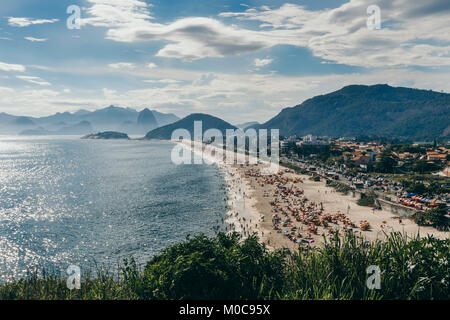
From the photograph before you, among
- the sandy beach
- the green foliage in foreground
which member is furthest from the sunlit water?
the green foliage in foreground

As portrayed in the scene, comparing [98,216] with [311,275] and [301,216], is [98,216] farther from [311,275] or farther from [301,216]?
[311,275]

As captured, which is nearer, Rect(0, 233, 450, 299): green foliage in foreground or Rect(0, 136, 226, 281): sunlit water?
Rect(0, 233, 450, 299): green foliage in foreground

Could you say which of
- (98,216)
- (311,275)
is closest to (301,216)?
(311,275)

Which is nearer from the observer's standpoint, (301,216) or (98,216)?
(301,216)

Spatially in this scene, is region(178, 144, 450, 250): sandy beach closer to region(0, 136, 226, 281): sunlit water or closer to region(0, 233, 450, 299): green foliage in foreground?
region(0, 136, 226, 281): sunlit water
